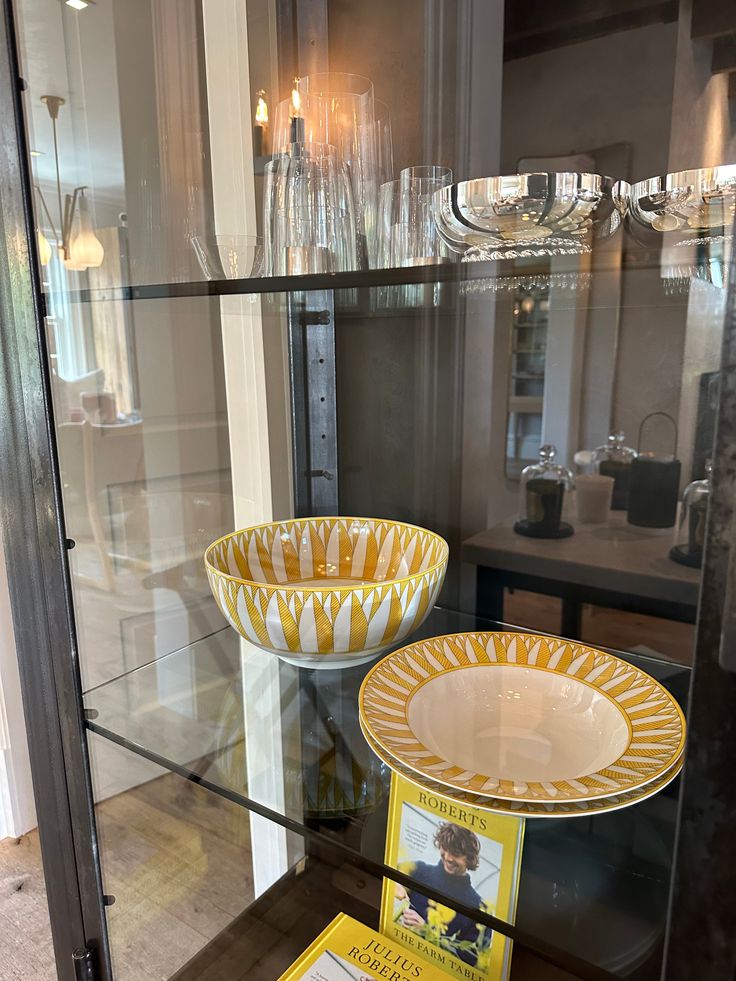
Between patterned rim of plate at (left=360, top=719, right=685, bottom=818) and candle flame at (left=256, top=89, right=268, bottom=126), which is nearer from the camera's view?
patterned rim of plate at (left=360, top=719, right=685, bottom=818)

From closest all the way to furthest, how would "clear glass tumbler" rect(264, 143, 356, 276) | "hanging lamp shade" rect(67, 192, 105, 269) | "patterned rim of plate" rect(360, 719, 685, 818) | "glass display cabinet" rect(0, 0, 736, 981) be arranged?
"patterned rim of plate" rect(360, 719, 685, 818) → "glass display cabinet" rect(0, 0, 736, 981) → "clear glass tumbler" rect(264, 143, 356, 276) → "hanging lamp shade" rect(67, 192, 105, 269)

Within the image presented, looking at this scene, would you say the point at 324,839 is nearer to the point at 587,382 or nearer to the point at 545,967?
the point at 545,967

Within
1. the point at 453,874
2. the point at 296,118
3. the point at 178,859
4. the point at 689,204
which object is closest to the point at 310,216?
the point at 296,118

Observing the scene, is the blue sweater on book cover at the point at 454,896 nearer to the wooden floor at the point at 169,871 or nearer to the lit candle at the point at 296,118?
the wooden floor at the point at 169,871

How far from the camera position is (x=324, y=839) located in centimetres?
60

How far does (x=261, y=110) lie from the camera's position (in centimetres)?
78

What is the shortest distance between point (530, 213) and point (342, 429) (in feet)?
1.23

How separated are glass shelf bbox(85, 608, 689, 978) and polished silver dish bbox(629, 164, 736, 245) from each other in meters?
0.35

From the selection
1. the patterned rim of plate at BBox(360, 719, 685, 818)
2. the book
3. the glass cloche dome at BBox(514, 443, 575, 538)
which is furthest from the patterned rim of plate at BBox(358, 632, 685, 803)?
the book

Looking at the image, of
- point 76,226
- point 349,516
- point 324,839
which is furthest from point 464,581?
point 76,226

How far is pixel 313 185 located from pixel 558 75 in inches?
9.5

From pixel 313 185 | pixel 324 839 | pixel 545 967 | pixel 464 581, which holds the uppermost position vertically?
pixel 313 185

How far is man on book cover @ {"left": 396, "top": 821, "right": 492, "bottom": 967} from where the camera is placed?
565 millimetres

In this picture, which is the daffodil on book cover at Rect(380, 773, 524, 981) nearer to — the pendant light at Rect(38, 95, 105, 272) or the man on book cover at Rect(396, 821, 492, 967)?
the man on book cover at Rect(396, 821, 492, 967)
